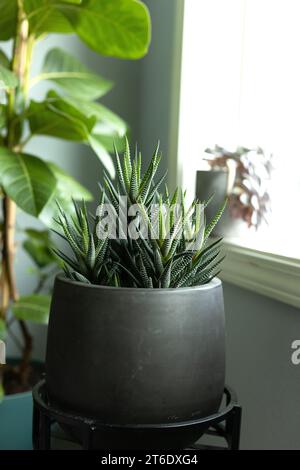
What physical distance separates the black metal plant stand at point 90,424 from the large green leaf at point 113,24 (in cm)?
79

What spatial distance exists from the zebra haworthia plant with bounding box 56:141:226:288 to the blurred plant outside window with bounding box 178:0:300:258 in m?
0.58

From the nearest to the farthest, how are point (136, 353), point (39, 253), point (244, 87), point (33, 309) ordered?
point (136, 353), point (33, 309), point (244, 87), point (39, 253)

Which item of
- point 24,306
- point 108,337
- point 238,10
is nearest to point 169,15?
point 238,10

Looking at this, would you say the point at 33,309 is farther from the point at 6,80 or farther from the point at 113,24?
the point at 113,24

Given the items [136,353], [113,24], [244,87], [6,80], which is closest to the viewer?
[136,353]

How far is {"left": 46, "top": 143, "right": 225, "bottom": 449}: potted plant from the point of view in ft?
2.50

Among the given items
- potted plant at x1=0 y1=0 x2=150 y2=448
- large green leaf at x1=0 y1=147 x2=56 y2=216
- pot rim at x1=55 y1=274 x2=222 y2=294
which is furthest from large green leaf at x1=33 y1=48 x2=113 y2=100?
pot rim at x1=55 y1=274 x2=222 y2=294

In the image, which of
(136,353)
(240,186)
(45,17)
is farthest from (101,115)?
(136,353)

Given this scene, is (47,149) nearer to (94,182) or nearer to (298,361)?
(94,182)

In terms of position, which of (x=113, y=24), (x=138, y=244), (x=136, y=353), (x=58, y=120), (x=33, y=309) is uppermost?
(x=113, y=24)

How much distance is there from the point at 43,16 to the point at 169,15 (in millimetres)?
416

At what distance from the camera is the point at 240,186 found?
135cm

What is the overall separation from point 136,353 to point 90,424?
0.11 metres
